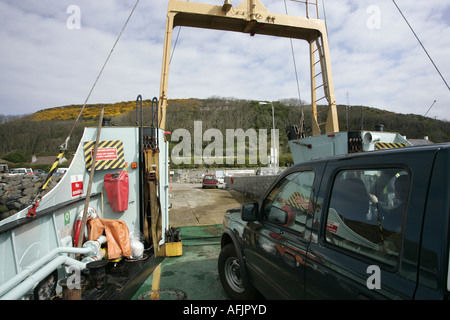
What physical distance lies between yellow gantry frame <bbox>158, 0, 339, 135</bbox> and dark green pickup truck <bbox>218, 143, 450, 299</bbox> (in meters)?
4.15

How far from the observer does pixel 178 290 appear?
3.63 metres

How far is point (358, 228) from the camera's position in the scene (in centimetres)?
164

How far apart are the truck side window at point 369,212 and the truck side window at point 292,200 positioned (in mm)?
285

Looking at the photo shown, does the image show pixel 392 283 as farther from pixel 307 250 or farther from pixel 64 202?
pixel 64 202

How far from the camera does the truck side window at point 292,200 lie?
6.95 feet

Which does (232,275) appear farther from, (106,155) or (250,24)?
(250,24)

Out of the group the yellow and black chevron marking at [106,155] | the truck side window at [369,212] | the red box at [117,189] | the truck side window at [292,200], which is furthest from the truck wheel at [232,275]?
the yellow and black chevron marking at [106,155]

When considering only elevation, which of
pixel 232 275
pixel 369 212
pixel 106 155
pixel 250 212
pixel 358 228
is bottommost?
pixel 232 275

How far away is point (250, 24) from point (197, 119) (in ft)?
207

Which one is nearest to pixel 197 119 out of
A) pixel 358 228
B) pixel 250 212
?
pixel 250 212

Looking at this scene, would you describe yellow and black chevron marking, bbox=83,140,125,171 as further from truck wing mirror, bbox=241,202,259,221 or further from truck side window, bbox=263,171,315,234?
truck side window, bbox=263,171,315,234

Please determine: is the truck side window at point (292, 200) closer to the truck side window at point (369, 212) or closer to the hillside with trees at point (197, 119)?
the truck side window at point (369, 212)

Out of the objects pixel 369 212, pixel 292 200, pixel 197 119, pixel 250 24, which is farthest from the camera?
pixel 197 119
